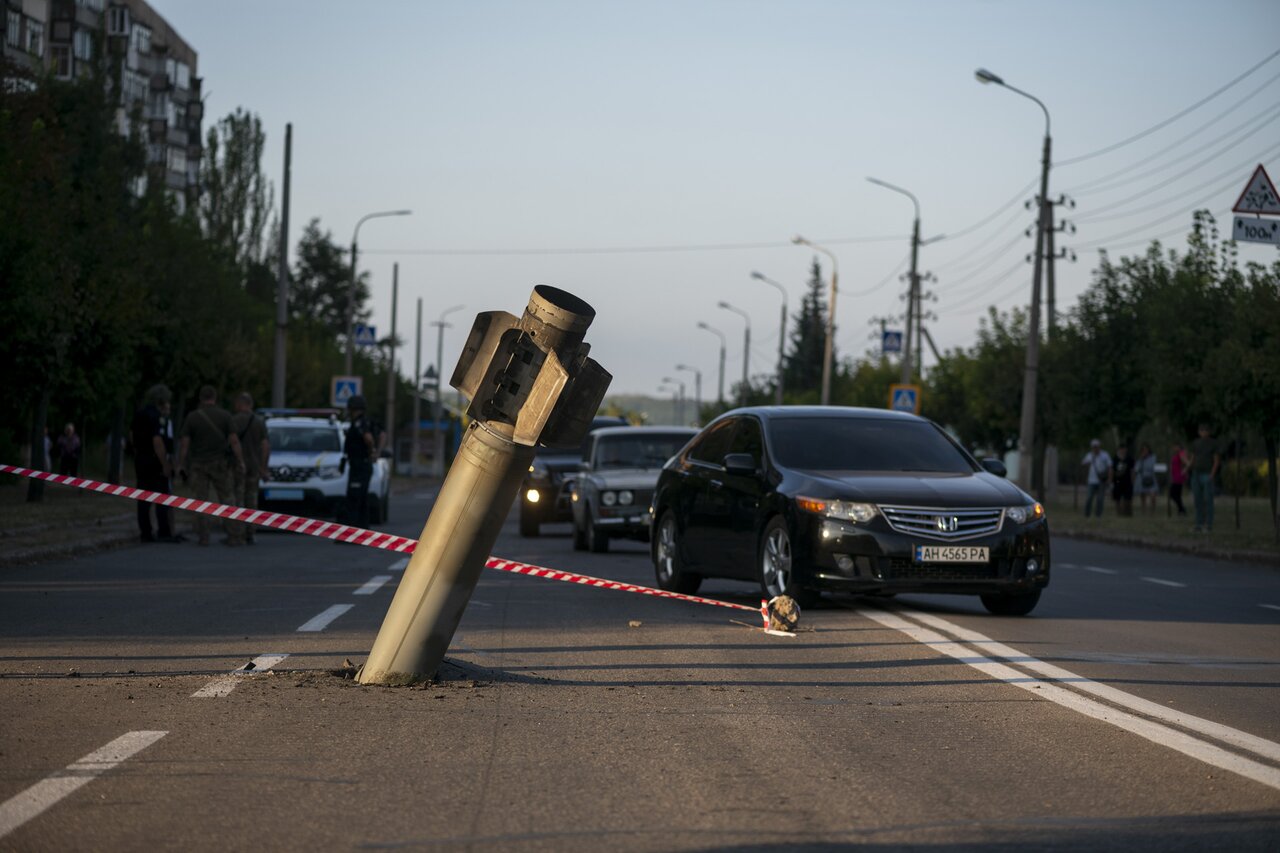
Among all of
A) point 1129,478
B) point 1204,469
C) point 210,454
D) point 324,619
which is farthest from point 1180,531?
point 324,619

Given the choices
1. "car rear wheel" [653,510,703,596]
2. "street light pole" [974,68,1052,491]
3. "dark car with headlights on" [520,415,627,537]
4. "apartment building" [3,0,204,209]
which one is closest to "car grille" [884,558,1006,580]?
"car rear wheel" [653,510,703,596]

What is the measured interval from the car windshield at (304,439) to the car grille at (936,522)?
54.4ft

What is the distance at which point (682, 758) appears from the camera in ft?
21.7

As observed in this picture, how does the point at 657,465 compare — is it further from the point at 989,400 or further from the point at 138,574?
the point at 989,400

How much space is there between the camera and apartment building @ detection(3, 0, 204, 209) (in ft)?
238

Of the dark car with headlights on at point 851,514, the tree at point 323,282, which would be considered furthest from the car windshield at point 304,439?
the tree at point 323,282

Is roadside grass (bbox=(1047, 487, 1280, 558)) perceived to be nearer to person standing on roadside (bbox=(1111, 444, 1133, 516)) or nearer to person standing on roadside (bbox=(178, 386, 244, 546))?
person standing on roadside (bbox=(1111, 444, 1133, 516))

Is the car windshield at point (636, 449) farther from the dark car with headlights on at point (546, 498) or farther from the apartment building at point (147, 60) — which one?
the apartment building at point (147, 60)

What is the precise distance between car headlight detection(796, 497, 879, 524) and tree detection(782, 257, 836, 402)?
128 meters

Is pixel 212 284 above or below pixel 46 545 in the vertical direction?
above

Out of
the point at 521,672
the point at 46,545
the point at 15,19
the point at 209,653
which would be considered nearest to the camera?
the point at 521,672

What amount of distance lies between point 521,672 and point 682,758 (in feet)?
8.63

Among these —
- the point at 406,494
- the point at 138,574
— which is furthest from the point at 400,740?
the point at 406,494

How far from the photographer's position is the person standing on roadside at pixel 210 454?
22188 mm
